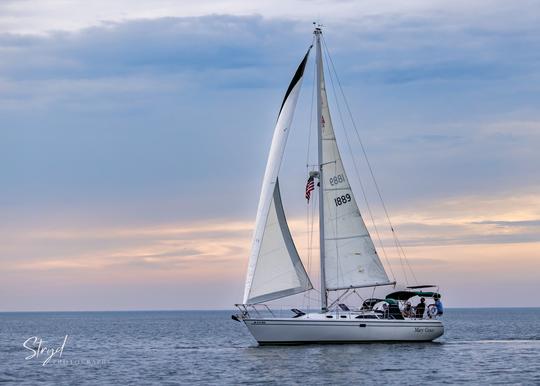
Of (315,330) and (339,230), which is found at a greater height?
(339,230)

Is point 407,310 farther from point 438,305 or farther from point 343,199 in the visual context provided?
point 343,199

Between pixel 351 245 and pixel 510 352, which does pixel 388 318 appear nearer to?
pixel 351 245

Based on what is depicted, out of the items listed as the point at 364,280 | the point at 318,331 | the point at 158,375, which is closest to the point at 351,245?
the point at 364,280

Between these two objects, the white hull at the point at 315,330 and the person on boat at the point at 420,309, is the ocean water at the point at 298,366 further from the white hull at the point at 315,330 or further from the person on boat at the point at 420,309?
the person on boat at the point at 420,309

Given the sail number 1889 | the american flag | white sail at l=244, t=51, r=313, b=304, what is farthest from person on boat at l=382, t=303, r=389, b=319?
the american flag

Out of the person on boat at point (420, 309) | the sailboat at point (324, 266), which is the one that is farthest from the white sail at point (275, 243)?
the person on boat at point (420, 309)

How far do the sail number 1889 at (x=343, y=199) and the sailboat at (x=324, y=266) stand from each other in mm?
70

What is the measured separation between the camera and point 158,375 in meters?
45.8

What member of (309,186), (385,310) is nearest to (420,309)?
(385,310)

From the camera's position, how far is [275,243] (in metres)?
52.1

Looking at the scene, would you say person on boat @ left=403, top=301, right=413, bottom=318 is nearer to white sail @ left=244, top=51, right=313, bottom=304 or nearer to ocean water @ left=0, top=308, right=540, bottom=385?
ocean water @ left=0, top=308, right=540, bottom=385

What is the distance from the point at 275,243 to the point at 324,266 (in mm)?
3460

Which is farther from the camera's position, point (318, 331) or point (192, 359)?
point (192, 359)

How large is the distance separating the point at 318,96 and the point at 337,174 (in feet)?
16.0
